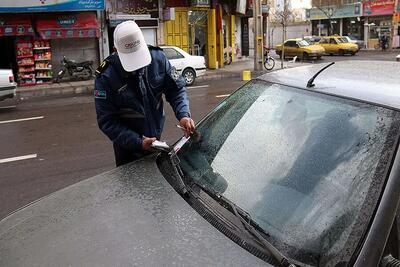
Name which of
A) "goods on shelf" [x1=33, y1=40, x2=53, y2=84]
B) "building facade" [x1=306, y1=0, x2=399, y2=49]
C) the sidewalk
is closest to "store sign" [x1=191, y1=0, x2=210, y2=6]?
the sidewalk

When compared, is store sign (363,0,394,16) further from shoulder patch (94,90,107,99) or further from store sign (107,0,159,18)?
shoulder patch (94,90,107,99)

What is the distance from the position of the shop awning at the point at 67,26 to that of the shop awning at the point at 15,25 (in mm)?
404

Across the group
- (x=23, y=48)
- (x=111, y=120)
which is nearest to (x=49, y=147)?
(x=111, y=120)

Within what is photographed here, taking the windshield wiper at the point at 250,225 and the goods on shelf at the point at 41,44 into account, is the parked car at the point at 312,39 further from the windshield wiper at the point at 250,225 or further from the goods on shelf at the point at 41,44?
the windshield wiper at the point at 250,225

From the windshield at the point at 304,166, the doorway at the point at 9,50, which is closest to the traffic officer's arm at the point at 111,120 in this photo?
the windshield at the point at 304,166

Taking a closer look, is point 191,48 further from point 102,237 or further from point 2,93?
point 102,237

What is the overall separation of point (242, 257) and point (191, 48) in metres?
22.8

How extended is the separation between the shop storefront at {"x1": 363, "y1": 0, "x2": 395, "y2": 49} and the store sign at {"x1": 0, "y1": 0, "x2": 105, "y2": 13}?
116 feet

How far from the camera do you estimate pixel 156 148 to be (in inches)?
115

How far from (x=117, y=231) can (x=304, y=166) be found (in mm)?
863

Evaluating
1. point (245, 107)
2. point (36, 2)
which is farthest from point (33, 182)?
point (36, 2)

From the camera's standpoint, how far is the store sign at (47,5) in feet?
59.2

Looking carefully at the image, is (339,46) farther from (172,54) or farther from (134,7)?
(172,54)

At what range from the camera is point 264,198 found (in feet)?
6.86
